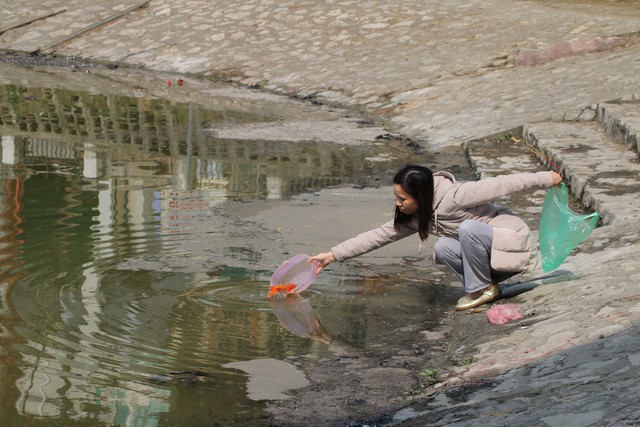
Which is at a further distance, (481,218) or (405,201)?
(481,218)

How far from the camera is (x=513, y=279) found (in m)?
7.41

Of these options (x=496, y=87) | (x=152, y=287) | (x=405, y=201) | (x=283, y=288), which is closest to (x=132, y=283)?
(x=152, y=287)

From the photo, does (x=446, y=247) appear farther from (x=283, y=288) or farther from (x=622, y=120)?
(x=622, y=120)

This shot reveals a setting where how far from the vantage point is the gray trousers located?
258 inches

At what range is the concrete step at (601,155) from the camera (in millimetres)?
8688

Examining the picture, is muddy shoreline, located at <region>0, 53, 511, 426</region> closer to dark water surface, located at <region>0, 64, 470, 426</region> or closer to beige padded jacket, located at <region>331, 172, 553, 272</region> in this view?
dark water surface, located at <region>0, 64, 470, 426</region>

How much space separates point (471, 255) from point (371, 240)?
598mm

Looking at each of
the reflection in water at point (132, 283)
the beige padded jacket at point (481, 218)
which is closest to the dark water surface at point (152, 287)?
the reflection in water at point (132, 283)

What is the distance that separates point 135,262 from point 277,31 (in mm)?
12408

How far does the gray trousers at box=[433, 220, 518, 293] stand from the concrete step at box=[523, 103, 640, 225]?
1.79 meters

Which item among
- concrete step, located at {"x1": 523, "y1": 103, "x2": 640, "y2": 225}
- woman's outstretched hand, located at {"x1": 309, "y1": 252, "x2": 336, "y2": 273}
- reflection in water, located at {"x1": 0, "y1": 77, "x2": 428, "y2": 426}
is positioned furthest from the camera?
concrete step, located at {"x1": 523, "y1": 103, "x2": 640, "y2": 225}

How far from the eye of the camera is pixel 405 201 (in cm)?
644

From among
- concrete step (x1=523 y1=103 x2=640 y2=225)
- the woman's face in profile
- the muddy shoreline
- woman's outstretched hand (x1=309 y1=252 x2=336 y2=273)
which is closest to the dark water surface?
the muddy shoreline

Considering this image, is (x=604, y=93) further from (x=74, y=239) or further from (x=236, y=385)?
(x=236, y=385)
